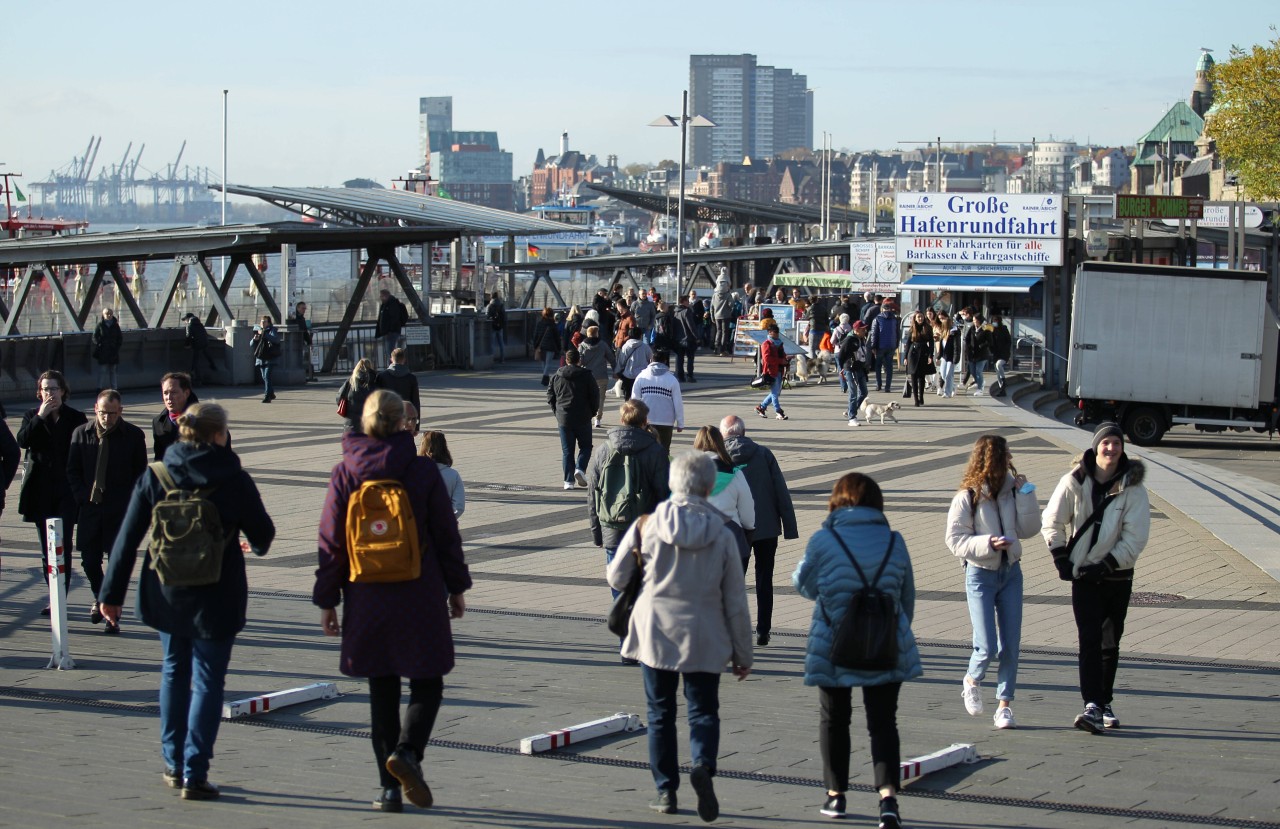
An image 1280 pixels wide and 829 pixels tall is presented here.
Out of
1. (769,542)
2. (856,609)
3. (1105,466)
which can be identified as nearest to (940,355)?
(769,542)

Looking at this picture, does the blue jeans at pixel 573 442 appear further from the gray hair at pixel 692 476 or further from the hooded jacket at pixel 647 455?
the gray hair at pixel 692 476

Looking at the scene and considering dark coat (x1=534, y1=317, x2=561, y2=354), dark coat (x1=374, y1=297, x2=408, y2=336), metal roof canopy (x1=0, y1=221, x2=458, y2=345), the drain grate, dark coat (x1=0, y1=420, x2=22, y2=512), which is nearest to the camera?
dark coat (x1=0, y1=420, x2=22, y2=512)

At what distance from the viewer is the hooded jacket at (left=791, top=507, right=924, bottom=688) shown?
588 cm

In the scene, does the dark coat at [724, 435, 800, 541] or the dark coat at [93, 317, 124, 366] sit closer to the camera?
the dark coat at [724, 435, 800, 541]

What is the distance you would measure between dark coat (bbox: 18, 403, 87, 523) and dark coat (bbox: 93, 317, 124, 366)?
16563 millimetres

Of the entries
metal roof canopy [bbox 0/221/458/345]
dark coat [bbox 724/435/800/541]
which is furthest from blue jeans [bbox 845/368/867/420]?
dark coat [bbox 724/435/800/541]

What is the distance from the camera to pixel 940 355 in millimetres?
26734

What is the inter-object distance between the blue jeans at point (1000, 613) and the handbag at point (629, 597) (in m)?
2.16

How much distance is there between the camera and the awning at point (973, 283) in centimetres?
3347

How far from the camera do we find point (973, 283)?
34.1 m

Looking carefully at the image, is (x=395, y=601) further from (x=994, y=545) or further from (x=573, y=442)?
(x=573, y=442)

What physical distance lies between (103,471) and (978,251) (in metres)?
27.6

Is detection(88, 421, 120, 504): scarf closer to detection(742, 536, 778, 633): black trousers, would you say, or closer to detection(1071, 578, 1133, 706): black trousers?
detection(742, 536, 778, 633): black trousers

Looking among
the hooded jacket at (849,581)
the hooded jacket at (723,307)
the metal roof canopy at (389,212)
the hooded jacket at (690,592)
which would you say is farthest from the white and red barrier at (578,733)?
the hooded jacket at (723,307)
